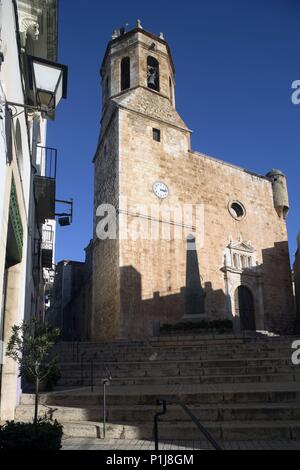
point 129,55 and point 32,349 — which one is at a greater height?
point 129,55

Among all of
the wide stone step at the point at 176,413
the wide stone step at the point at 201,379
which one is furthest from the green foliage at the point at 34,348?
the wide stone step at the point at 201,379

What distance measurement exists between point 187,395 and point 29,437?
11.7ft

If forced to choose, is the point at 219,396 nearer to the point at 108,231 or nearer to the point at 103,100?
the point at 108,231

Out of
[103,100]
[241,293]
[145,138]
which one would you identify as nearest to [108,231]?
[145,138]

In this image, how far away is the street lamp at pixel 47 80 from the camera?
220 inches

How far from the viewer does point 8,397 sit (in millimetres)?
6973

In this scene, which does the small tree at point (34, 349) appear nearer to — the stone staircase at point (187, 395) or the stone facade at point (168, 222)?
the stone staircase at point (187, 395)

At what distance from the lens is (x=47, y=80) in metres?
5.61

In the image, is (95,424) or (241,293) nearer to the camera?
(95,424)

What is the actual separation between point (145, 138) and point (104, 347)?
13.0 m

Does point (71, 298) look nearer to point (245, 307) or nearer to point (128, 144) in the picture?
point (245, 307)

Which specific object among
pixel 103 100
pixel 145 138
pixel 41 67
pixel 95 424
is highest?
pixel 103 100

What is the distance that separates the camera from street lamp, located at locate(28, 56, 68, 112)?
558 centimetres

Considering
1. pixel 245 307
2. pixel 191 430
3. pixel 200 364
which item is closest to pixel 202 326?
pixel 200 364
